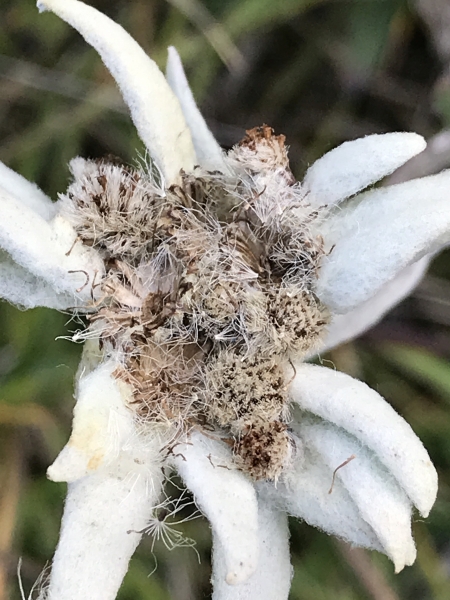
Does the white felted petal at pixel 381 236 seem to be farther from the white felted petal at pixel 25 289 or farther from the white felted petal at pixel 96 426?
the white felted petal at pixel 25 289

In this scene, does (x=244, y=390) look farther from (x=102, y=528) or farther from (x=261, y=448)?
(x=102, y=528)

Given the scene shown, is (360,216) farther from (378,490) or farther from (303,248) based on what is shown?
(378,490)

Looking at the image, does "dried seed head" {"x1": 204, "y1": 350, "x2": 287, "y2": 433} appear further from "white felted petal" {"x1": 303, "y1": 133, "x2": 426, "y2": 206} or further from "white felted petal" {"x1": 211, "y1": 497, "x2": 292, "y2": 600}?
"white felted petal" {"x1": 303, "y1": 133, "x2": 426, "y2": 206}

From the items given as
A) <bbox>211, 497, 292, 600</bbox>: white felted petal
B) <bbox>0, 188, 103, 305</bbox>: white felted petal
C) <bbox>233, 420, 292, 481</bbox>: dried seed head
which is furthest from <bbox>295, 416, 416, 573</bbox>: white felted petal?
<bbox>0, 188, 103, 305</bbox>: white felted petal

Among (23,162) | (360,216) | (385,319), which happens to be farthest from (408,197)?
(23,162)

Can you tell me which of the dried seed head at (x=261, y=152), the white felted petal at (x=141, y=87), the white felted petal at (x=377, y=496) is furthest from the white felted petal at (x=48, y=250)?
the white felted petal at (x=377, y=496)

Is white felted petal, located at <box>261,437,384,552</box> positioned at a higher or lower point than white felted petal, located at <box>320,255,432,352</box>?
lower
